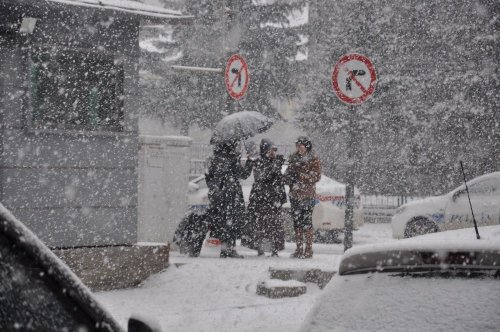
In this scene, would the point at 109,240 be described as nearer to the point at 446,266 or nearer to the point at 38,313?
the point at 446,266

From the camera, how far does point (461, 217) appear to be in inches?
583

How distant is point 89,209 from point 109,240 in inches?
17.4

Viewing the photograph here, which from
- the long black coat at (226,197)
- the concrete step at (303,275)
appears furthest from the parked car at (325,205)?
the concrete step at (303,275)

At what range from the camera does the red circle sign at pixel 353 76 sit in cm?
950

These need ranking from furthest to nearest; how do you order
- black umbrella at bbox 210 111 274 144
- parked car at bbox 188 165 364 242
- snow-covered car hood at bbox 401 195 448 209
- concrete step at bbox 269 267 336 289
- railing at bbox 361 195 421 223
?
railing at bbox 361 195 421 223
parked car at bbox 188 165 364 242
snow-covered car hood at bbox 401 195 448 209
black umbrella at bbox 210 111 274 144
concrete step at bbox 269 267 336 289

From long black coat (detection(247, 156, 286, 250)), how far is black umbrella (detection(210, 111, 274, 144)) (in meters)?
0.59

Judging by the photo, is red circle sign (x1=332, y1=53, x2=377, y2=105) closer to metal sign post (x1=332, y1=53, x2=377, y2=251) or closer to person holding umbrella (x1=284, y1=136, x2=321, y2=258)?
metal sign post (x1=332, y1=53, x2=377, y2=251)

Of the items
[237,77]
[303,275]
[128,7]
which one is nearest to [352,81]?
[303,275]

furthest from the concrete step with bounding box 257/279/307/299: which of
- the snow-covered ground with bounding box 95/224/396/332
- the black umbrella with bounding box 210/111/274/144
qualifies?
the black umbrella with bounding box 210/111/274/144

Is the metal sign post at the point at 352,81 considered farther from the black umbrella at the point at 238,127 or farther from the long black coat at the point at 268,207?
the long black coat at the point at 268,207

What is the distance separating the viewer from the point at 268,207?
1235 centimetres

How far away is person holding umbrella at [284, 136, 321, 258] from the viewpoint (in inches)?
466

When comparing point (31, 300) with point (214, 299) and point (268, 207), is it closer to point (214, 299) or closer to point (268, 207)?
point (214, 299)

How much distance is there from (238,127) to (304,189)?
143cm
